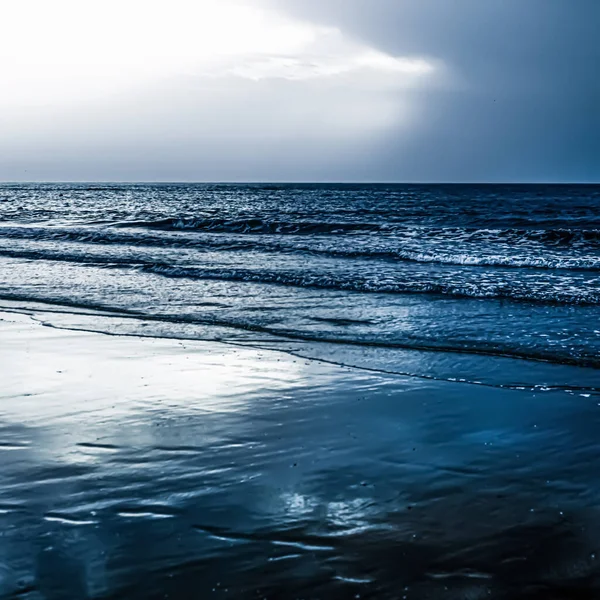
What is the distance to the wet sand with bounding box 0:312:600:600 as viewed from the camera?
3.16 meters

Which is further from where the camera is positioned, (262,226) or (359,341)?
(262,226)

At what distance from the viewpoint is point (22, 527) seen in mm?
3613

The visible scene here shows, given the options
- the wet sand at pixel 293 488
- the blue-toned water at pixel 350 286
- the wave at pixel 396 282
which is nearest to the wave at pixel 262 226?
the blue-toned water at pixel 350 286

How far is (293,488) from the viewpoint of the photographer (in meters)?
4.17

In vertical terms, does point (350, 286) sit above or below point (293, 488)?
above

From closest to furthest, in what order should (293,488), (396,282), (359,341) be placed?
(293,488) < (359,341) < (396,282)

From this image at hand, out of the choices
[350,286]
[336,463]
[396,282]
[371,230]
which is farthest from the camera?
[371,230]

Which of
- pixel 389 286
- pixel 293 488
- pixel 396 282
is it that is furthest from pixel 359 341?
pixel 396 282

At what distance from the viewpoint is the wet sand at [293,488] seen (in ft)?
10.4

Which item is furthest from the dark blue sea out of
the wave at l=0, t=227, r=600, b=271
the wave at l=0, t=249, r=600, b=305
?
the wave at l=0, t=227, r=600, b=271

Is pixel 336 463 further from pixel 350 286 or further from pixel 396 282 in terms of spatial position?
pixel 396 282

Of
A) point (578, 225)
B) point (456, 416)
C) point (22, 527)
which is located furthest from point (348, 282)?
point (578, 225)

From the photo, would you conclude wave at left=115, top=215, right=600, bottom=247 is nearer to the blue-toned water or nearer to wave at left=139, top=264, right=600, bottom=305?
the blue-toned water

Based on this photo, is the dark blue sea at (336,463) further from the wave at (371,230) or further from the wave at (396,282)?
the wave at (371,230)
